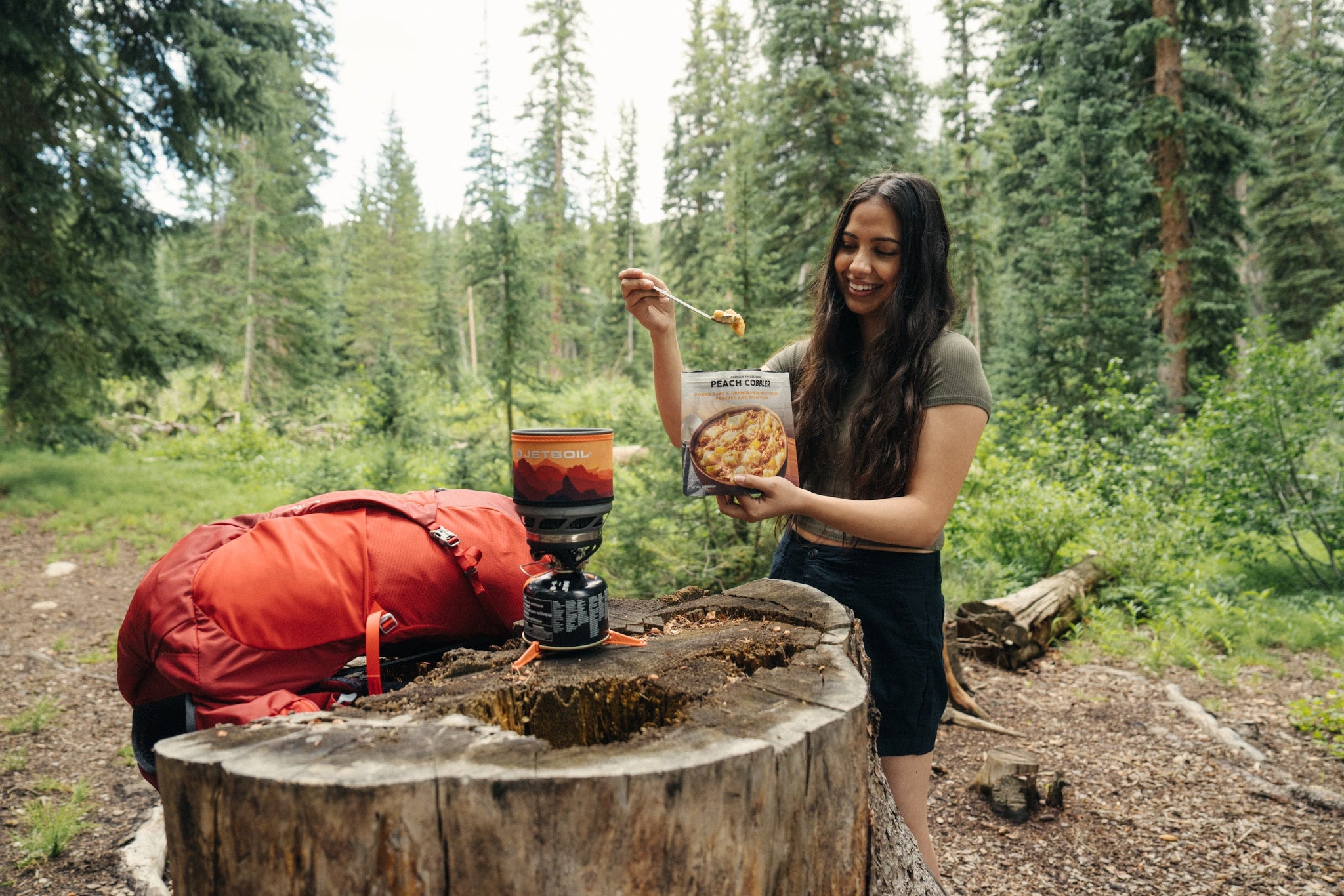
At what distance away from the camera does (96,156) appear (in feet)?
27.8

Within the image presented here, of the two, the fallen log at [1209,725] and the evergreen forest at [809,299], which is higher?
the evergreen forest at [809,299]

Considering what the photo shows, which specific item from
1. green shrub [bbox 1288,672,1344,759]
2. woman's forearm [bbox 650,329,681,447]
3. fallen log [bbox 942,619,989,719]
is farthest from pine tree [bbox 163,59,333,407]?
green shrub [bbox 1288,672,1344,759]

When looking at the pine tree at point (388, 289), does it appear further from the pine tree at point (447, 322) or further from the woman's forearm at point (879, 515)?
the woman's forearm at point (879, 515)

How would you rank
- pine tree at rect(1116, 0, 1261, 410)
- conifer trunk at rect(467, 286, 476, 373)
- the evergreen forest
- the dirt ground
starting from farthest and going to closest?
conifer trunk at rect(467, 286, 476, 373) < pine tree at rect(1116, 0, 1261, 410) < the evergreen forest < the dirt ground

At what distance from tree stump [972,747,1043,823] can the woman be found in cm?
129

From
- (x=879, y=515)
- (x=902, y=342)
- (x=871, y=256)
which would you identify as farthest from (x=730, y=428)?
(x=871, y=256)

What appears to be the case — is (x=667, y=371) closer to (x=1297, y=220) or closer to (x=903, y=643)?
(x=903, y=643)

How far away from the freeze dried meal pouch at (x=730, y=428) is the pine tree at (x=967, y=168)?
9.50 metres

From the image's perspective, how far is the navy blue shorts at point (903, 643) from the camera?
221 centimetres

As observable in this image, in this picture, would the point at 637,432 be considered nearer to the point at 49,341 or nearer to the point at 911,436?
the point at 911,436

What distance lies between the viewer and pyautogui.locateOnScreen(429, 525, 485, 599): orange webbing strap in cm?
204

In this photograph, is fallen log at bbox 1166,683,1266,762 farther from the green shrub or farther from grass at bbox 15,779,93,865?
grass at bbox 15,779,93,865

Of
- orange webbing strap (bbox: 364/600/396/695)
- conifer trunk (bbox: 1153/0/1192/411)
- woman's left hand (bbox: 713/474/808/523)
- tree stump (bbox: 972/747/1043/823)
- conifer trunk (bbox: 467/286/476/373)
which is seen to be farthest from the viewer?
conifer trunk (bbox: 467/286/476/373)

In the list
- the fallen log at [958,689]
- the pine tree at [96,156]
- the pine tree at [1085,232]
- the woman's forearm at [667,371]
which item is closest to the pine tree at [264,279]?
the pine tree at [96,156]
